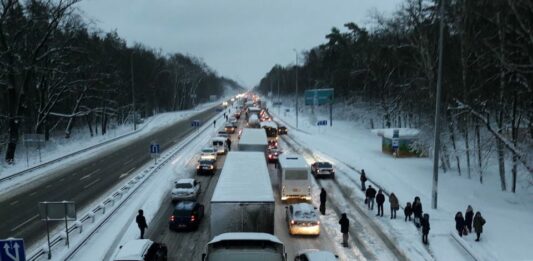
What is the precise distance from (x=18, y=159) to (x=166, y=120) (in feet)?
167

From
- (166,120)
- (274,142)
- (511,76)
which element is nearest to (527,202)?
(511,76)

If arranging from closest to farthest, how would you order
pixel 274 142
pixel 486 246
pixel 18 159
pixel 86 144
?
pixel 486 246 → pixel 18 159 → pixel 274 142 → pixel 86 144

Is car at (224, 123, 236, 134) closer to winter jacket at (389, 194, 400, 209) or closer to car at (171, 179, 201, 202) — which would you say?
car at (171, 179, 201, 202)

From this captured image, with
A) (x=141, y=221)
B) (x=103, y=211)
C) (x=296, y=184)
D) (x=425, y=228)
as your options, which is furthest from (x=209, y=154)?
(x=425, y=228)

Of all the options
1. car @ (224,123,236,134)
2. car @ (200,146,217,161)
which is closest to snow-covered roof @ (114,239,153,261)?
car @ (200,146,217,161)

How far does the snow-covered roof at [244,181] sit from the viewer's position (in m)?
17.4

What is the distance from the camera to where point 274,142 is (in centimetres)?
5094

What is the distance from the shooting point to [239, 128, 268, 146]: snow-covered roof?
123 ft

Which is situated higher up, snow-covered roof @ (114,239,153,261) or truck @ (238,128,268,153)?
truck @ (238,128,268,153)

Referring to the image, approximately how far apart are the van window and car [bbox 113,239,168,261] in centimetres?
1193

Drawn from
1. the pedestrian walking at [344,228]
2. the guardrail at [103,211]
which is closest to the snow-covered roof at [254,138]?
the guardrail at [103,211]

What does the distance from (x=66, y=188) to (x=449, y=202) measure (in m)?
25.5

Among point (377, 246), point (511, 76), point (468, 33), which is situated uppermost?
point (468, 33)

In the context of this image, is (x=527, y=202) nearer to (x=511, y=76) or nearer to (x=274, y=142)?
(x=511, y=76)
